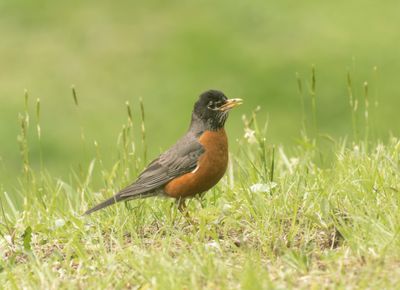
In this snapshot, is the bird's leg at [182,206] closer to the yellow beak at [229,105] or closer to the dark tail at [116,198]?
the dark tail at [116,198]

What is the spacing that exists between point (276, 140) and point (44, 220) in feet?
18.9

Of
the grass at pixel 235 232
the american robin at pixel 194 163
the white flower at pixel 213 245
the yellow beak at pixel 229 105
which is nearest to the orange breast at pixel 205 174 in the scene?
the american robin at pixel 194 163

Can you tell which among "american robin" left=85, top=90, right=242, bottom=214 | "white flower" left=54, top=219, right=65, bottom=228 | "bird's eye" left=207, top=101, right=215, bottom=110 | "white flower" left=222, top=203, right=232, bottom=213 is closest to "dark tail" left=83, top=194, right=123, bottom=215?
"american robin" left=85, top=90, right=242, bottom=214

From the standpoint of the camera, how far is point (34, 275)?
5938 mm

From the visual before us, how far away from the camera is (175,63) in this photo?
14789 millimetres

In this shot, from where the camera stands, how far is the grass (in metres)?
5.55

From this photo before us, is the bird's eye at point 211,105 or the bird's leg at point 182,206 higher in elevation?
the bird's eye at point 211,105

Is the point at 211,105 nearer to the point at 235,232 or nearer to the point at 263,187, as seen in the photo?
the point at 263,187

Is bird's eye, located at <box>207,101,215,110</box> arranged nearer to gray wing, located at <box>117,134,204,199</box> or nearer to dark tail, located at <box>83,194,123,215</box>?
gray wing, located at <box>117,134,204,199</box>

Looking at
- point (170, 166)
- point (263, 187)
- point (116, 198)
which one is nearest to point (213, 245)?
point (263, 187)

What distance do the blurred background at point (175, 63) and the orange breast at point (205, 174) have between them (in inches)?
187

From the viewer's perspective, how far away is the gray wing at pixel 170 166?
23.8ft

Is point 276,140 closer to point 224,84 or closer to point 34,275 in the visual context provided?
point 224,84

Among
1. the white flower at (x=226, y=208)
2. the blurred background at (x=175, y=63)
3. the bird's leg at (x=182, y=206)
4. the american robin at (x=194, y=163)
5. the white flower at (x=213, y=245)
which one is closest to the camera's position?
the white flower at (x=213, y=245)
